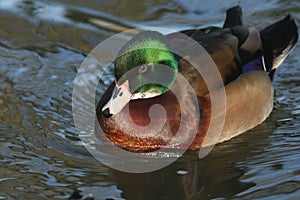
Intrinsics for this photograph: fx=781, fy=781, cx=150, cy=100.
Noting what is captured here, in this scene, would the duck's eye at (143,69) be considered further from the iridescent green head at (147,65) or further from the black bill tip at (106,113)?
the black bill tip at (106,113)

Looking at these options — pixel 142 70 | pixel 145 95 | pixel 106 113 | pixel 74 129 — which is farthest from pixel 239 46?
pixel 74 129

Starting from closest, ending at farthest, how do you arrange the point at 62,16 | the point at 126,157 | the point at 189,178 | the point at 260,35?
the point at 189,178
the point at 126,157
the point at 260,35
the point at 62,16

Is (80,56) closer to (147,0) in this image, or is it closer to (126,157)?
(147,0)

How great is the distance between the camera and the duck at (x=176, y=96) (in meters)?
5.46

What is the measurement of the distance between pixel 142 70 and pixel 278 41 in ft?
6.50

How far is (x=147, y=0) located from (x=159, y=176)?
12.3 ft

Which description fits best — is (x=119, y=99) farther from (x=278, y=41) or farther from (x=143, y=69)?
(x=278, y=41)

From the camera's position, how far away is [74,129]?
6.14 meters

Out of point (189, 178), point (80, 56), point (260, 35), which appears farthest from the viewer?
point (80, 56)

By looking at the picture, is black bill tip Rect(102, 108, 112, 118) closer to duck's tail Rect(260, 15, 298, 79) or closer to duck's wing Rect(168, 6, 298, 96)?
duck's wing Rect(168, 6, 298, 96)

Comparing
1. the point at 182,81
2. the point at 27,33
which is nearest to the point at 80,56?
the point at 27,33

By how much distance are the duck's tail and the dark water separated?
224mm

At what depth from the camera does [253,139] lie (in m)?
6.08

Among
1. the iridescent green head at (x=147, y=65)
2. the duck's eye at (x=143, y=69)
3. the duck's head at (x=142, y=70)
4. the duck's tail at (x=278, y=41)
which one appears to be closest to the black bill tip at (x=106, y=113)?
the duck's head at (x=142, y=70)
